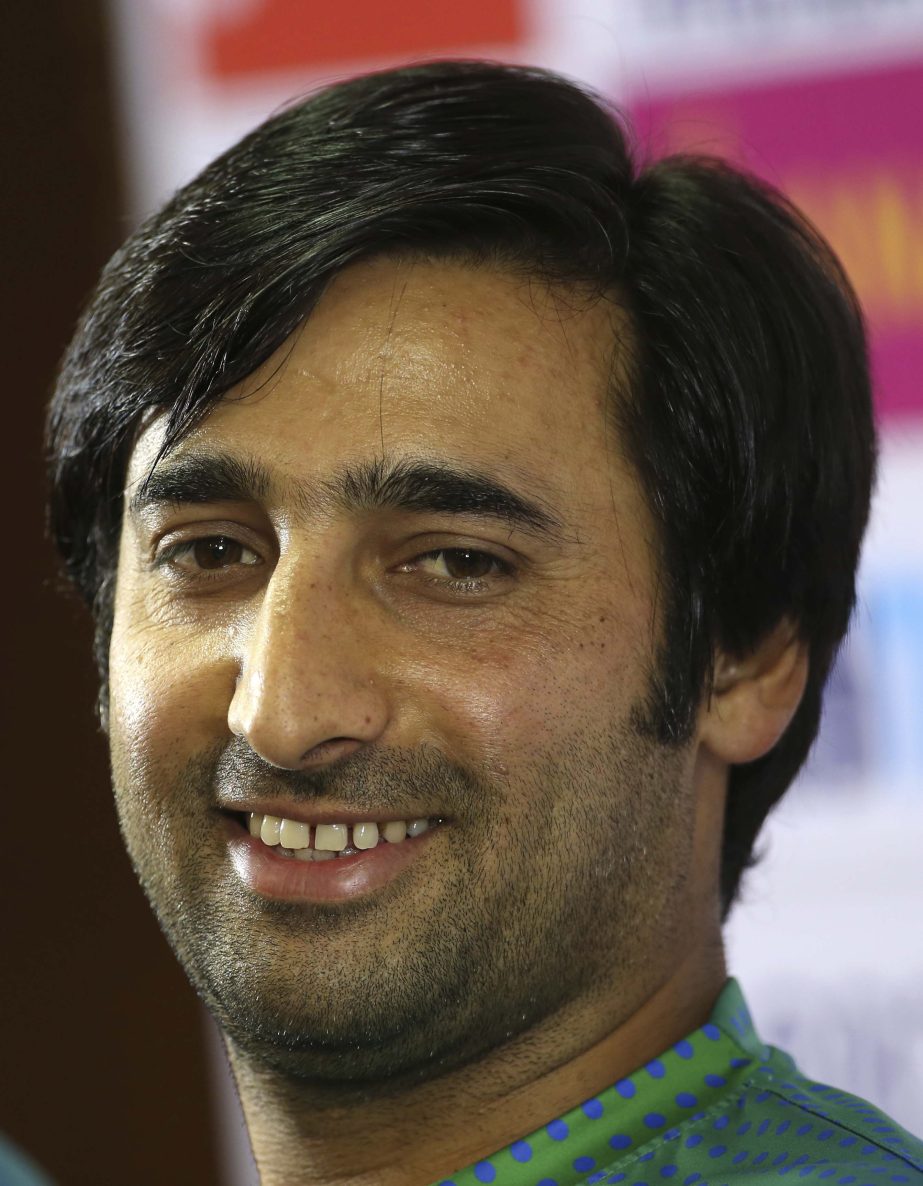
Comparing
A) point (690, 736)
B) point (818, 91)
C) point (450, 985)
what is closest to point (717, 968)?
point (690, 736)

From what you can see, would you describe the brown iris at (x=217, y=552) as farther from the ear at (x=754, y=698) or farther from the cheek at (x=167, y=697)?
the ear at (x=754, y=698)

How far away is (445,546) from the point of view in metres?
1.58

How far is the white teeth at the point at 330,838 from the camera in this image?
1.54m

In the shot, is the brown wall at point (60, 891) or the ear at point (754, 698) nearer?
the ear at point (754, 698)

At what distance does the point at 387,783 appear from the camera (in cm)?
152

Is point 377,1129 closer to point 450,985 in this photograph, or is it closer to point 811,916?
point 450,985

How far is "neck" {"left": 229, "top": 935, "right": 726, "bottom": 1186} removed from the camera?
5.20 ft

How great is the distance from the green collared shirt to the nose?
389mm

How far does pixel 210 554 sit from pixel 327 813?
292 mm

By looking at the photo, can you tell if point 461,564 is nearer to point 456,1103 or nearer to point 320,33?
point 456,1103

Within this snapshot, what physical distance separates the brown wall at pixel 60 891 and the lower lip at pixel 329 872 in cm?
188

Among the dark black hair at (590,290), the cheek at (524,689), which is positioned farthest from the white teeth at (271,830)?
the dark black hair at (590,290)

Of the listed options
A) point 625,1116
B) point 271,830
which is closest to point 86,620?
point 271,830

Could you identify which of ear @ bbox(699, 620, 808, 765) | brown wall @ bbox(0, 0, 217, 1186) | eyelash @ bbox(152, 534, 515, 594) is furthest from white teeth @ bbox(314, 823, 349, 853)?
brown wall @ bbox(0, 0, 217, 1186)
